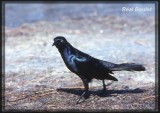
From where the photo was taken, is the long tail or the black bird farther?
the long tail

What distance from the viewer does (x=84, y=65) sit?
23.5 ft

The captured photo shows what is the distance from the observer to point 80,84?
8.28 m

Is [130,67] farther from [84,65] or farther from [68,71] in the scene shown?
[68,71]

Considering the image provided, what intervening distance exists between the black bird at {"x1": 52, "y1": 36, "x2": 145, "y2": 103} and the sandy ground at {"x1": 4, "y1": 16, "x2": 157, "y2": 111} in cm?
43

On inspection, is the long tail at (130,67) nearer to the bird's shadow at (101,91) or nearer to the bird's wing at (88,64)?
the bird's wing at (88,64)

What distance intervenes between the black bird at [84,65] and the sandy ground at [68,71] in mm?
430

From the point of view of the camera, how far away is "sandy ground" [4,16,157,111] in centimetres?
730

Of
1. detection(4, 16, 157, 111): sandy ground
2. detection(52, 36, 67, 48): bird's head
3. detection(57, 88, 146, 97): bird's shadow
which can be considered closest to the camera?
detection(52, 36, 67, 48): bird's head

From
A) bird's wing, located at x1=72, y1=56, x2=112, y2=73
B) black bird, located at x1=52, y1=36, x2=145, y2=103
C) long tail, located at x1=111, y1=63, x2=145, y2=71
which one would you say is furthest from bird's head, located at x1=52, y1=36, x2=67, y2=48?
long tail, located at x1=111, y1=63, x2=145, y2=71


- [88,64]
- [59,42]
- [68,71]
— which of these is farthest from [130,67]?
[68,71]

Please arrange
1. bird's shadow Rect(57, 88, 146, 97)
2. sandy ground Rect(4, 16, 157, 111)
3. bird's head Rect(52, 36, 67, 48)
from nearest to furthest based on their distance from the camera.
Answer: bird's head Rect(52, 36, 67, 48), sandy ground Rect(4, 16, 157, 111), bird's shadow Rect(57, 88, 146, 97)

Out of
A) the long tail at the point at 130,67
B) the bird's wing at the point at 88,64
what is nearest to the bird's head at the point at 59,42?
the bird's wing at the point at 88,64

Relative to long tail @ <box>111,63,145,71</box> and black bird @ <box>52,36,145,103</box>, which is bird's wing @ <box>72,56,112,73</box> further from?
long tail @ <box>111,63,145,71</box>

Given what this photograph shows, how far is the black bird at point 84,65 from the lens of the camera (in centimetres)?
709
